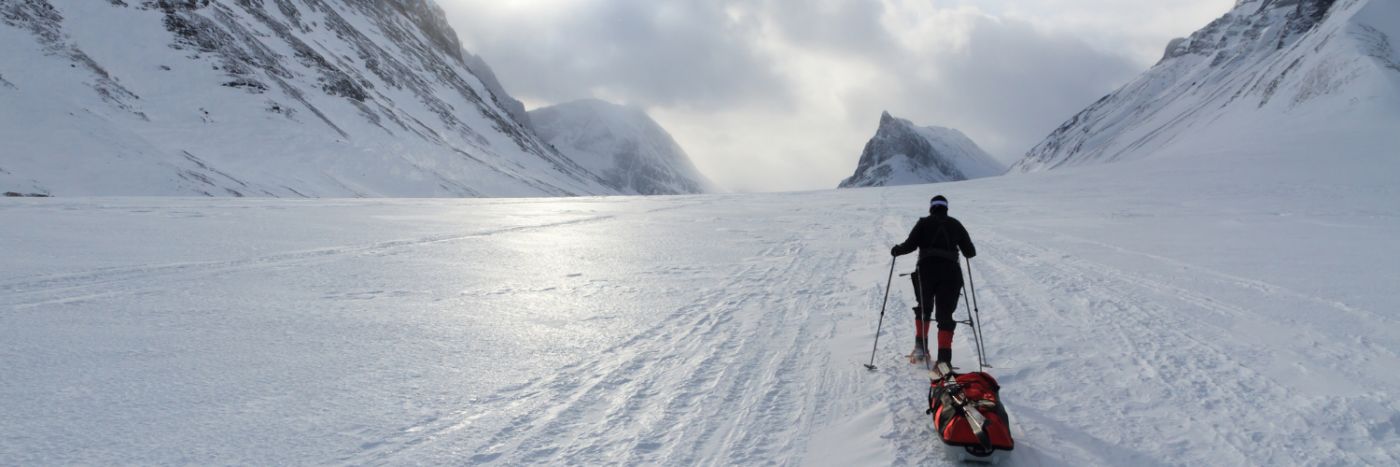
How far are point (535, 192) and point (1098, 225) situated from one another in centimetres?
8474

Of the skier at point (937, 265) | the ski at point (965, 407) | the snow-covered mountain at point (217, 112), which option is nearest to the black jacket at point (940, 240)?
the skier at point (937, 265)

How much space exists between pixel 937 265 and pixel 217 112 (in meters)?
80.8

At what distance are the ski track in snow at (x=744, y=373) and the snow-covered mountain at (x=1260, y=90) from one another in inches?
2149

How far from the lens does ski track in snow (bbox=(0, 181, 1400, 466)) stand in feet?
14.9

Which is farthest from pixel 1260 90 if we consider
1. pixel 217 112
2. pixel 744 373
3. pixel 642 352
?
pixel 217 112

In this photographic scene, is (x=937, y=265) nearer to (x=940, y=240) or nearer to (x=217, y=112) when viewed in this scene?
(x=940, y=240)

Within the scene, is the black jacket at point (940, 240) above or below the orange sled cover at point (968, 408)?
above

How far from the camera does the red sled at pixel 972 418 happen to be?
14.3ft

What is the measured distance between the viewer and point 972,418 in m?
A: 4.53

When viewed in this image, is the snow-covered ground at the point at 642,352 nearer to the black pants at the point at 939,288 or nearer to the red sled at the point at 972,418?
the red sled at the point at 972,418

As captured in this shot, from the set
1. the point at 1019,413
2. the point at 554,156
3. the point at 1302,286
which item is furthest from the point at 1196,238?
the point at 554,156

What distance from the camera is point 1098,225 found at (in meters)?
20.2

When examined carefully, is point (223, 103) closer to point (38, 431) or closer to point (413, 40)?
point (38, 431)

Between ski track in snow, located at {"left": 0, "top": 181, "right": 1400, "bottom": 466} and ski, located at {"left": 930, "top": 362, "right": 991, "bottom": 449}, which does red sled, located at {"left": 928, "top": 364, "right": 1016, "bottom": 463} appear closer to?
ski, located at {"left": 930, "top": 362, "right": 991, "bottom": 449}
